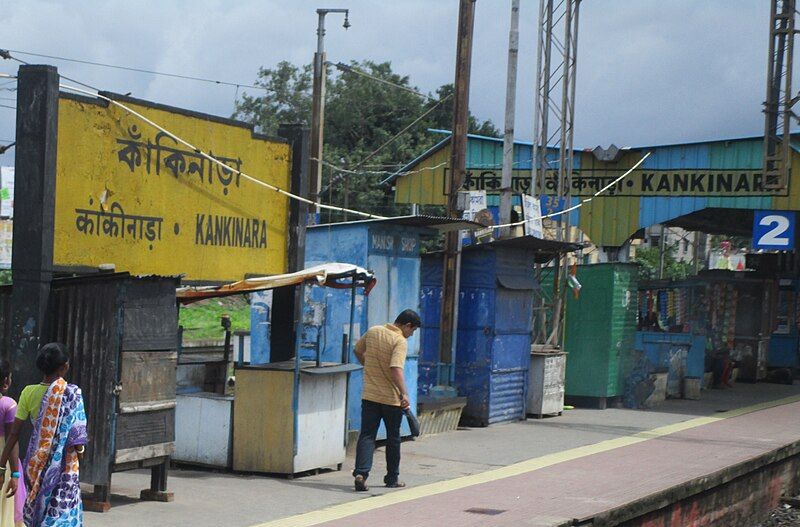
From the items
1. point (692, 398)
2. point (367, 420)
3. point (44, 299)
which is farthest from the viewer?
point (692, 398)

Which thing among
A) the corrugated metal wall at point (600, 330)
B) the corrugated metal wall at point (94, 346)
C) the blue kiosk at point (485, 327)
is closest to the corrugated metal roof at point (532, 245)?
the blue kiosk at point (485, 327)

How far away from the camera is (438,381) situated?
16.0 metres

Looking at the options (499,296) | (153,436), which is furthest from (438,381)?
(153,436)

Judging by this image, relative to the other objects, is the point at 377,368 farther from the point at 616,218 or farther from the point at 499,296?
the point at 616,218

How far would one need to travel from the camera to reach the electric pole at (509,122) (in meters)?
17.8

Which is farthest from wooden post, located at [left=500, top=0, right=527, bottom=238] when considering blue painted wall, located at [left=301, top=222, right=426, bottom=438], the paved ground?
blue painted wall, located at [left=301, top=222, right=426, bottom=438]

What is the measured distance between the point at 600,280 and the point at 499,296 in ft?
11.3

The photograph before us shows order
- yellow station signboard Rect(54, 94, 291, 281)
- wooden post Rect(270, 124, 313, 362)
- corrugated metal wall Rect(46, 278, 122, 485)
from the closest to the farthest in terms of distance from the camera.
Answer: corrugated metal wall Rect(46, 278, 122, 485)
yellow station signboard Rect(54, 94, 291, 281)
wooden post Rect(270, 124, 313, 362)

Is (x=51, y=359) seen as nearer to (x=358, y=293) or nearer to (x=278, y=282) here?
(x=278, y=282)

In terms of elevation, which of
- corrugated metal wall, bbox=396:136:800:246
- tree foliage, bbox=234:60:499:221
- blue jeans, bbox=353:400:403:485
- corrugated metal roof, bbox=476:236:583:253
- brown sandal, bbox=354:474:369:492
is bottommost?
brown sandal, bbox=354:474:369:492

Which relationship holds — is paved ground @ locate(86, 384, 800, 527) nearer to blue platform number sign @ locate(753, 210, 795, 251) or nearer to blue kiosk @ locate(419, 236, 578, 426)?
blue kiosk @ locate(419, 236, 578, 426)

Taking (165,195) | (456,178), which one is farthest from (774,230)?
(165,195)

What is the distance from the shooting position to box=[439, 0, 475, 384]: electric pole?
15.7m

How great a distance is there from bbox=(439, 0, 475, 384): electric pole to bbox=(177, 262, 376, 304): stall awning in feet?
12.3
